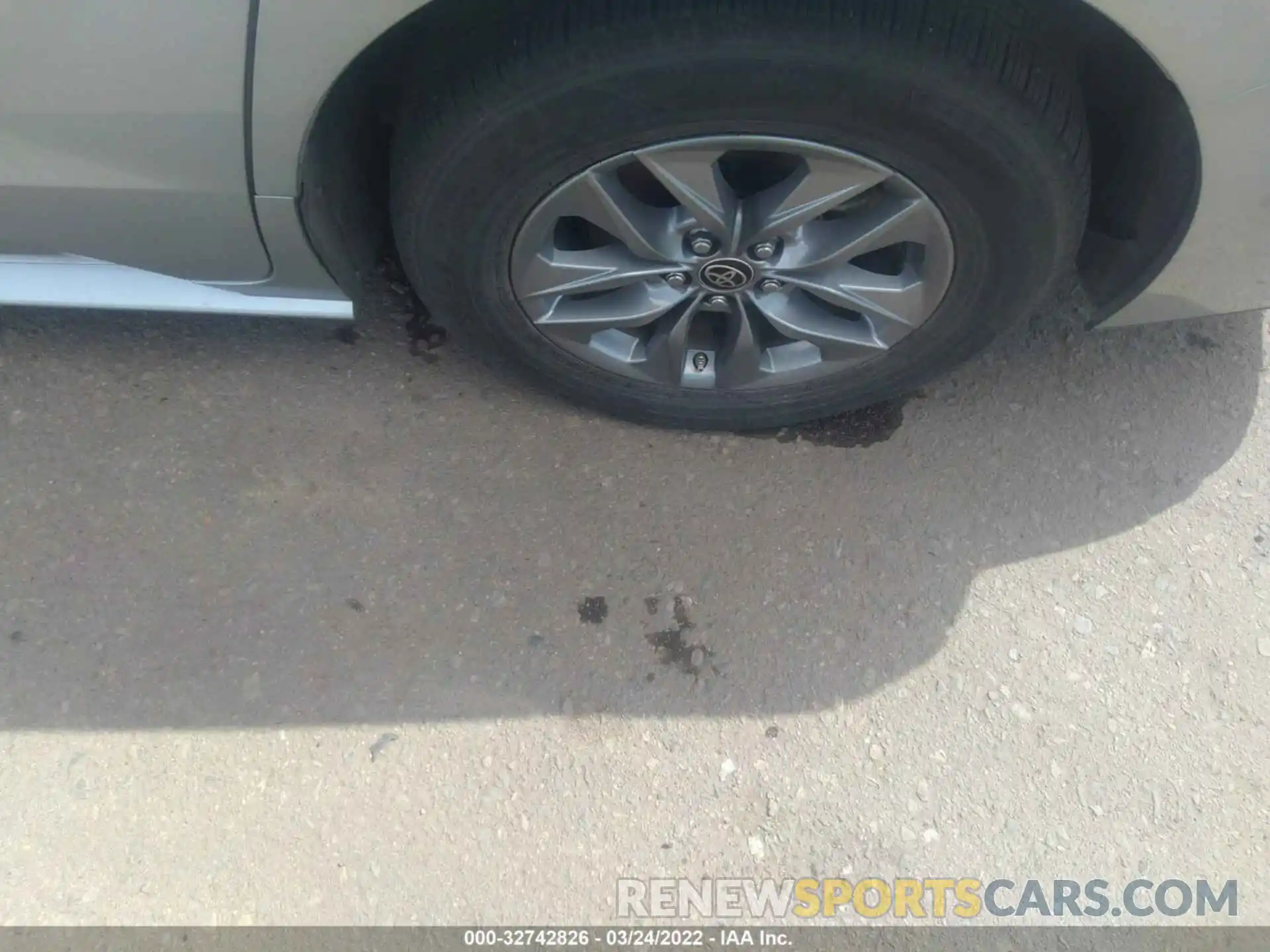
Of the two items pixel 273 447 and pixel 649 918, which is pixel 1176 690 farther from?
pixel 273 447

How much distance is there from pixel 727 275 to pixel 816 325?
0.22m

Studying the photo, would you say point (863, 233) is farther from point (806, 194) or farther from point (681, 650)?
point (681, 650)

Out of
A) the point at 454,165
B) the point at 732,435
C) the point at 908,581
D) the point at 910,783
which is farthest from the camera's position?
the point at 732,435

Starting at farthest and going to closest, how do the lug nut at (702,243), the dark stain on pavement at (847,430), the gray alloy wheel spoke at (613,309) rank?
1. the dark stain on pavement at (847,430)
2. the gray alloy wheel spoke at (613,309)
3. the lug nut at (702,243)

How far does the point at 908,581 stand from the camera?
198 centimetres

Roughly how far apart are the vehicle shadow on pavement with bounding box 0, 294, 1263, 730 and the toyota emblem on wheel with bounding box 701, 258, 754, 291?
430 millimetres

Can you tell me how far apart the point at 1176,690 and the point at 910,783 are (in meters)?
0.59

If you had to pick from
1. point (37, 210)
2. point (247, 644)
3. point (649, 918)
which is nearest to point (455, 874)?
point (649, 918)

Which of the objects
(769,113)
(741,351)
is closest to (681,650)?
(741,351)

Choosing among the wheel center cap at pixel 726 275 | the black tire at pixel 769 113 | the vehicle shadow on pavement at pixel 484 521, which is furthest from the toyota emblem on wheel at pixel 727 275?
the vehicle shadow on pavement at pixel 484 521

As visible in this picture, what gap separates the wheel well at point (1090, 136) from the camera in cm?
144

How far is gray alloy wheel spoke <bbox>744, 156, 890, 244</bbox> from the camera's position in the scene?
154cm

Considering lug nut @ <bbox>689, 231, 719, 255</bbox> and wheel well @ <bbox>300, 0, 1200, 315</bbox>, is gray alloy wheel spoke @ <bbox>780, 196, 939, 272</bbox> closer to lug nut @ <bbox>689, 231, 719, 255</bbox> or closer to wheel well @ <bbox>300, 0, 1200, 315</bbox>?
lug nut @ <bbox>689, 231, 719, 255</bbox>

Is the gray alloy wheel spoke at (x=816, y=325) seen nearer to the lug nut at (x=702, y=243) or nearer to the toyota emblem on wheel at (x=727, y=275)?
the toyota emblem on wheel at (x=727, y=275)
